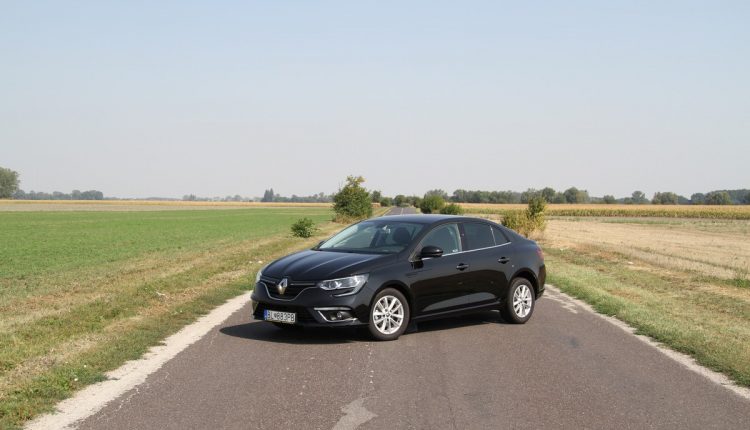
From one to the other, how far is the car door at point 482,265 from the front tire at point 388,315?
1.19 metres

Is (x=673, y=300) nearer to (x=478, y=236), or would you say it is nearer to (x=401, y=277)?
(x=478, y=236)

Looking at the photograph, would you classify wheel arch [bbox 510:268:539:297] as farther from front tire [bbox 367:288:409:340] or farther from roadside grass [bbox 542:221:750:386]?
front tire [bbox 367:288:409:340]

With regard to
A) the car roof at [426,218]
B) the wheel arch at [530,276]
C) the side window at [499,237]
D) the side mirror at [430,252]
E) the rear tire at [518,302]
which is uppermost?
the car roof at [426,218]

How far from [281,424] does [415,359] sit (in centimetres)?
284

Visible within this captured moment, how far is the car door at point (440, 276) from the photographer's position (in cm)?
970

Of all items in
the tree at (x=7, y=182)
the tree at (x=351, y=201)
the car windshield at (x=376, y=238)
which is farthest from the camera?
the tree at (x=7, y=182)

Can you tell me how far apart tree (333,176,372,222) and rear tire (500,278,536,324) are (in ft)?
171

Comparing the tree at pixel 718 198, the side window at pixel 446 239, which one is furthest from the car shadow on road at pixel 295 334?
the tree at pixel 718 198

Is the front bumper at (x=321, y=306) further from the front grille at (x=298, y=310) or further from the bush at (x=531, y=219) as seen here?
the bush at (x=531, y=219)

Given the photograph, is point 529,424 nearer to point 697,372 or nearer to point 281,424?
point 281,424

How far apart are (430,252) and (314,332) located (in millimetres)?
1866

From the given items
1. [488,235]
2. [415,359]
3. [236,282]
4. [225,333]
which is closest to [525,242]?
[488,235]

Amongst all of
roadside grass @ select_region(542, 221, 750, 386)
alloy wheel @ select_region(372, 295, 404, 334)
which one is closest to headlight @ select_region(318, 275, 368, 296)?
alloy wheel @ select_region(372, 295, 404, 334)

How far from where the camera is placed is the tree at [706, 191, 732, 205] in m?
165
